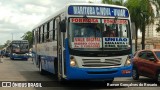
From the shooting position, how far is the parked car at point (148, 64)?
14.6m

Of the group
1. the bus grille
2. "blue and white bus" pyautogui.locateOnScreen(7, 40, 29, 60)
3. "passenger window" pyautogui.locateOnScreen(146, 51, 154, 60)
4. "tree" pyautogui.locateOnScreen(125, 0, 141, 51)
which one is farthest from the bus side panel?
"blue and white bus" pyautogui.locateOnScreen(7, 40, 29, 60)

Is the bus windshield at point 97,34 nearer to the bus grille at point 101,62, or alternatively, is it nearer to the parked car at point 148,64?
the bus grille at point 101,62

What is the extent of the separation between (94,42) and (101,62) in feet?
2.44

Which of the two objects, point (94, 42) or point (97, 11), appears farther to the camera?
point (97, 11)

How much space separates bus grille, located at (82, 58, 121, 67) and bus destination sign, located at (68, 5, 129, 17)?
166 centimetres

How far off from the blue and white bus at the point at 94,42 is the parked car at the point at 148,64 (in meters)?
2.44

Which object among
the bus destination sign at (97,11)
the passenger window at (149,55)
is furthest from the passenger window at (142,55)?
the bus destination sign at (97,11)

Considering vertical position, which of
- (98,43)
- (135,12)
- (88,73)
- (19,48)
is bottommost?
(19,48)

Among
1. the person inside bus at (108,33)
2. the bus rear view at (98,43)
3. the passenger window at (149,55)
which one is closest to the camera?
the bus rear view at (98,43)

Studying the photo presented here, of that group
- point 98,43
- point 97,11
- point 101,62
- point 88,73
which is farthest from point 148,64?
point 88,73

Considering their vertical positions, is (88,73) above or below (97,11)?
below

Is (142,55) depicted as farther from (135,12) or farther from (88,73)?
(135,12)

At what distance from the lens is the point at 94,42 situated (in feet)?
39.5

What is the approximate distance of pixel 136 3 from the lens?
147 feet
